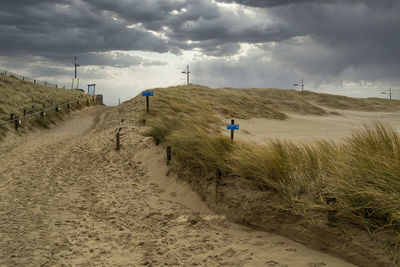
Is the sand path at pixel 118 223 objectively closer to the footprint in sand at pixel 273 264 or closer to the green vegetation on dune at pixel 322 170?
the footprint in sand at pixel 273 264

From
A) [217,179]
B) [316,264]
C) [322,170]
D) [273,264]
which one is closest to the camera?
[316,264]

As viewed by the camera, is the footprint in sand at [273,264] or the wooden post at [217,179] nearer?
the footprint in sand at [273,264]

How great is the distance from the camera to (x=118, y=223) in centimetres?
583

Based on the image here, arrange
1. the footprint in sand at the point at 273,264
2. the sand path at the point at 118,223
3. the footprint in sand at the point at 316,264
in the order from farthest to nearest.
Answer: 1. the sand path at the point at 118,223
2. the footprint in sand at the point at 273,264
3. the footprint in sand at the point at 316,264

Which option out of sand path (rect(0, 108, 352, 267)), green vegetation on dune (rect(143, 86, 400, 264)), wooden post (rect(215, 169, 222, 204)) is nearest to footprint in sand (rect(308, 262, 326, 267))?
sand path (rect(0, 108, 352, 267))

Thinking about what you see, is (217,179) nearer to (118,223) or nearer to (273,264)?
(118,223)

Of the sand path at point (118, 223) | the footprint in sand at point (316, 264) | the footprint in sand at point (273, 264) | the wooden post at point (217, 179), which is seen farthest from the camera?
the wooden post at point (217, 179)

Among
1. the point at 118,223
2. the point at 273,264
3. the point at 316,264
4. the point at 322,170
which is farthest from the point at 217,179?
the point at 316,264

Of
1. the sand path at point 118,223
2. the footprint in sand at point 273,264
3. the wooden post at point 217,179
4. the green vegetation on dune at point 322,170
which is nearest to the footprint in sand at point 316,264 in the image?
the sand path at point 118,223

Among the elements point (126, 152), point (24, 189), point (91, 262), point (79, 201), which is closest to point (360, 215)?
point (91, 262)

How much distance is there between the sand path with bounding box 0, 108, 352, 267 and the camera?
4301mm

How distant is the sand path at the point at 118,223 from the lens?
4.30m

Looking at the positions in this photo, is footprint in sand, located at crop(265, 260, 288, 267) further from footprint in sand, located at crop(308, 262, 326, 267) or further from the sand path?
footprint in sand, located at crop(308, 262, 326, 267)

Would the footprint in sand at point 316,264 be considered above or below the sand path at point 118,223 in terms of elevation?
above
